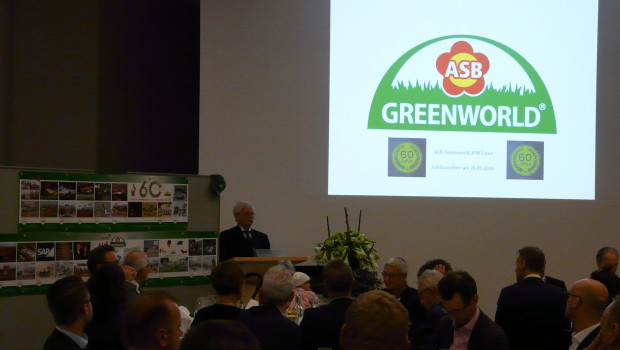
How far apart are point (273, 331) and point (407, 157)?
4855 millimetres

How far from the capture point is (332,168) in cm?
816

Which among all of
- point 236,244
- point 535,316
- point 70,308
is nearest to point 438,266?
point 535,316

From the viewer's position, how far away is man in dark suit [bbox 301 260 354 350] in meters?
3.78

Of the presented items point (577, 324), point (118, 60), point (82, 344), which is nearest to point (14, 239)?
point (82, 344)

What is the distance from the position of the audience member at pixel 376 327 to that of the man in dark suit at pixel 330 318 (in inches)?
64.4

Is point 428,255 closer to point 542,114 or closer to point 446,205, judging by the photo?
point 446,205

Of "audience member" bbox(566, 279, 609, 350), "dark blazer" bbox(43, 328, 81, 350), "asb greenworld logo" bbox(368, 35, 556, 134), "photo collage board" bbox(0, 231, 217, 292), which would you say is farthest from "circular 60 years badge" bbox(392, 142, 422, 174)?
"dark blazer" bbox(43, 328, 81, 350)

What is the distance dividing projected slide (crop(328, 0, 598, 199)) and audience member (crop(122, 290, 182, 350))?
5910 millimetres

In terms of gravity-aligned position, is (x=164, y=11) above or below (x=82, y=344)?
above

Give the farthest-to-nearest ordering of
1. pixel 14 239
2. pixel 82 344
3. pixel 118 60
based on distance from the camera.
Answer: pixel 118 60, pixel 14 239, pixel 82 344

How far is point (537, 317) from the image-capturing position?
16.3 feet

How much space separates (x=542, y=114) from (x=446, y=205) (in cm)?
151

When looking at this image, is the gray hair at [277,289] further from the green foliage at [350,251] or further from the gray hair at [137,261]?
the green foliage at [350,251]

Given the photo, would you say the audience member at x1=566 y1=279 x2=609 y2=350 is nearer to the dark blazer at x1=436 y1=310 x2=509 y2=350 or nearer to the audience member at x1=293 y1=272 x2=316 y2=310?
the dark blazer at x1=436 y1=310 x2=509 y2=350
